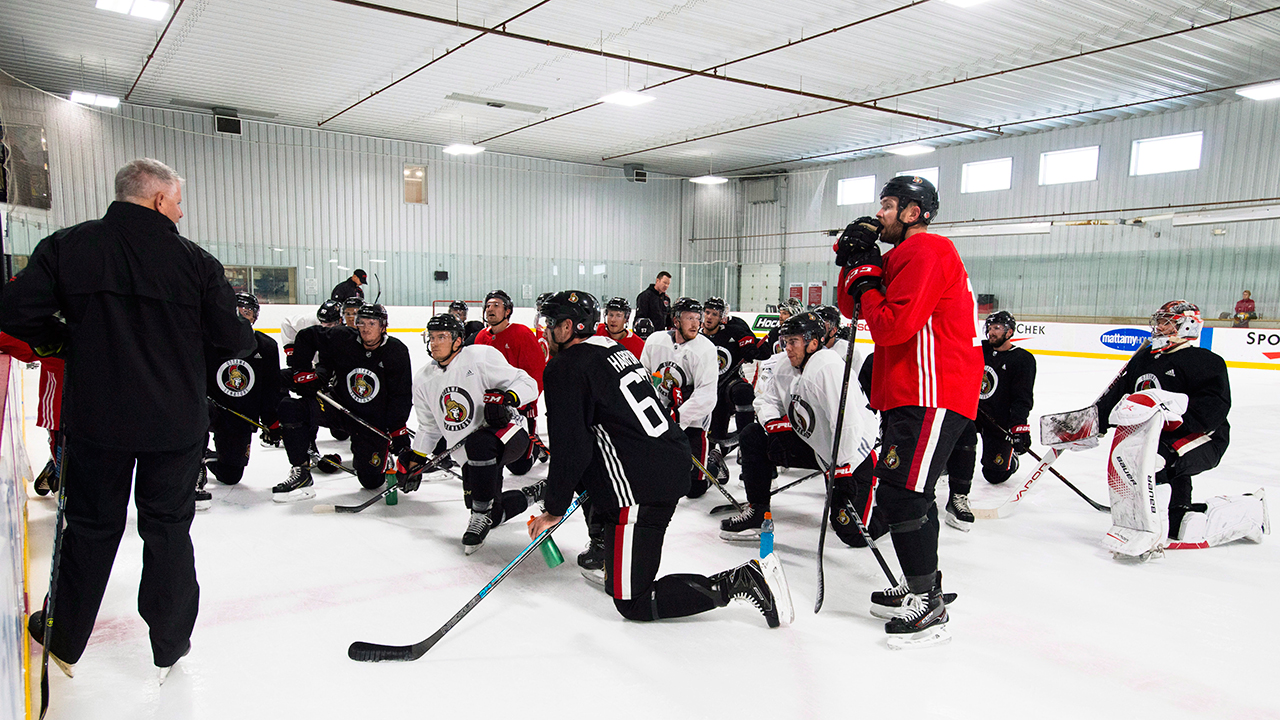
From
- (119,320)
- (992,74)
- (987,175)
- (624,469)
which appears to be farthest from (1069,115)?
(119,320)

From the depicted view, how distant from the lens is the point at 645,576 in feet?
8.18

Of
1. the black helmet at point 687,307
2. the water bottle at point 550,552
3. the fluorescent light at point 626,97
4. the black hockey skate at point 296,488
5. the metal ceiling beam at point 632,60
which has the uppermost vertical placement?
the metal ceiling beam at point 632,60

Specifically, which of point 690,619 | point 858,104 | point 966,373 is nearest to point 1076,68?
point 858,104

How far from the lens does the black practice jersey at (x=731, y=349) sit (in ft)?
17.7

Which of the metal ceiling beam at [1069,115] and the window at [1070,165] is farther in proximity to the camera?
the window at [1070,165]

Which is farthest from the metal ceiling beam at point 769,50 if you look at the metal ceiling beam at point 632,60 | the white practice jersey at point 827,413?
the white practice jersey at point 827,413

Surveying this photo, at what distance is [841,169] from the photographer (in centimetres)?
1734

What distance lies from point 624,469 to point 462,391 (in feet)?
5.02

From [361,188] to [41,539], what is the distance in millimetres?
13116

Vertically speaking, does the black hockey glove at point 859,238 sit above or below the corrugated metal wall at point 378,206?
below

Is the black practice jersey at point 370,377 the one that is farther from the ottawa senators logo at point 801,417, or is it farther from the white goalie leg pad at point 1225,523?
Result: the white goalie leg pad at point 1225,523

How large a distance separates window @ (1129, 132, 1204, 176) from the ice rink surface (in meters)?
11.2

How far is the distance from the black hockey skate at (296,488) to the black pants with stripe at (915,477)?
10.3 feet

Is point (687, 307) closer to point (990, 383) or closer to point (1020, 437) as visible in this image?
point (990, 383)
